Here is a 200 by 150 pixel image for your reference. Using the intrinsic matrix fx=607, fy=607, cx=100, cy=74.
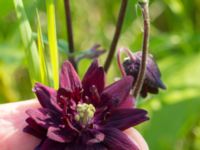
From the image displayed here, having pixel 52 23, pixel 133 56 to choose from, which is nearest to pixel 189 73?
pixel 133 56

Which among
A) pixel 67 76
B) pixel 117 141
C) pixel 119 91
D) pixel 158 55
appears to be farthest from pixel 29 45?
pixel 158 55

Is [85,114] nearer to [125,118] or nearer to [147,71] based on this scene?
[125,118]

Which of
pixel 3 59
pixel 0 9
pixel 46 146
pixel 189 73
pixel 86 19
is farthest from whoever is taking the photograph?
pixel 86 19

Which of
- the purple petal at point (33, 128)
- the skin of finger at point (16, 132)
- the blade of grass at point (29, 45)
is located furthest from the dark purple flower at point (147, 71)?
the purple petal at point (33, 128)

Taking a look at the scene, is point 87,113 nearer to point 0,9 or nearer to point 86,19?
point 0,9

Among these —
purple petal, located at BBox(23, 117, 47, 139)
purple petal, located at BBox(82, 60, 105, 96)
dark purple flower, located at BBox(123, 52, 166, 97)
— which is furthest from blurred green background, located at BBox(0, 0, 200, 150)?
purple petal, located at BBox(23, 117, 47, 139)

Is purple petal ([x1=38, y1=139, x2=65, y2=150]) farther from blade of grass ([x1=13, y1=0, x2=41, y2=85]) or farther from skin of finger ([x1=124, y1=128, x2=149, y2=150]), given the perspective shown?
blade of grass ([x1=13, y1=0, x2=41, y2=85])
